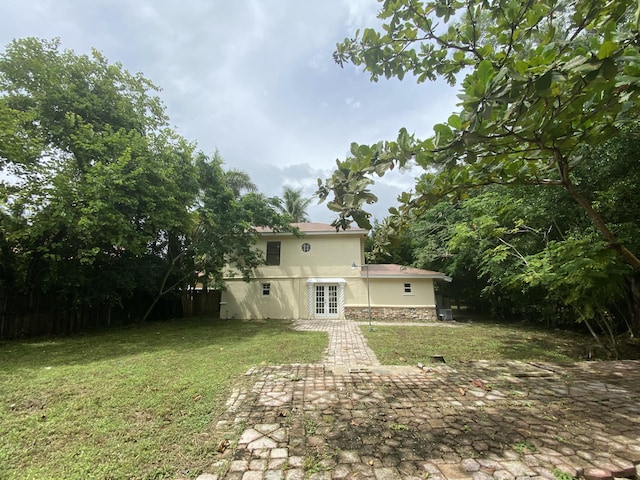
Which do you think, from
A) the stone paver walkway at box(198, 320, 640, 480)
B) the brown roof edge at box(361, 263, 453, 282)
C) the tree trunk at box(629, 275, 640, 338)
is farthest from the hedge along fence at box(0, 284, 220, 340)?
the tree trunk at box(629, 275, 640, 338)

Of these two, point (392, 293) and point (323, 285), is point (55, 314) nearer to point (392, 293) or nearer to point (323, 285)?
point (323, 285)

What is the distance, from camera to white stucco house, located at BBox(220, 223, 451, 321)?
571 inches

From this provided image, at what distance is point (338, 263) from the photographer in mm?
15195

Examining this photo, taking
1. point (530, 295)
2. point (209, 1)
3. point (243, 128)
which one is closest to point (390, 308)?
point (530, 295)

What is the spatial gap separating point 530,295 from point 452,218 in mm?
5259

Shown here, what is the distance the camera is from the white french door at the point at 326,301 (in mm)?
14828

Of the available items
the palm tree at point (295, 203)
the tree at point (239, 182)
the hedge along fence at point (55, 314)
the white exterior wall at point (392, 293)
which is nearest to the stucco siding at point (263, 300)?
the white exterior wall at point (392, 293)

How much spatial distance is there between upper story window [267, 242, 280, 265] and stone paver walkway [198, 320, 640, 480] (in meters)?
10.8

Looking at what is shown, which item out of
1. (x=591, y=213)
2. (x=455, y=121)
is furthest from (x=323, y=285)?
(x=455, y=121)

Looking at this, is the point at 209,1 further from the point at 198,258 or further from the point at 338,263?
the point at 338,263

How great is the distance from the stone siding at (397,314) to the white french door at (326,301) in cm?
72

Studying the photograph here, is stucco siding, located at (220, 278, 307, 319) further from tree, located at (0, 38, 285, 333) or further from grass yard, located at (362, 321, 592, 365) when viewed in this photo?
grass yard, located at (362, 321, 592, 365)

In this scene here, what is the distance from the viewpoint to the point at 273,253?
51.6 feet

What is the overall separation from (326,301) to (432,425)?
39.5 feet
